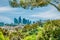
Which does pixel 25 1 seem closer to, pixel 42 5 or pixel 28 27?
pixel 42 5

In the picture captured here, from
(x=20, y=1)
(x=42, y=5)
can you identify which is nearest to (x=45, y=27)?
(x=42, y=5)

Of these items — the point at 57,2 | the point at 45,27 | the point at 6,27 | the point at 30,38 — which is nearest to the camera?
the point at 45,27

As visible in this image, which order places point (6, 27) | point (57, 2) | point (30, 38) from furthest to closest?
point (6, 27) → point (30, 38) → point (57, 2)

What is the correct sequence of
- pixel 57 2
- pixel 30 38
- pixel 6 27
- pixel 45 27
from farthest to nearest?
pixel 6 27 < pixel 30 38 < pixel 57 2 < pixel 45 27

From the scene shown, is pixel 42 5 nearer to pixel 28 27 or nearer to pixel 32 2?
pixel 32 2

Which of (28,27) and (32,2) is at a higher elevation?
(32,2)

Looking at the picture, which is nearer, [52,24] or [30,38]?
[52,24]

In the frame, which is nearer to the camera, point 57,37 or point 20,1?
point 57,37

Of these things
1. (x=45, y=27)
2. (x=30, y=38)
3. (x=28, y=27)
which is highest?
(x=45, y=27)

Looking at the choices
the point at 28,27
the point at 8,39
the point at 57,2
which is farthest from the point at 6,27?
the point at 57,2
